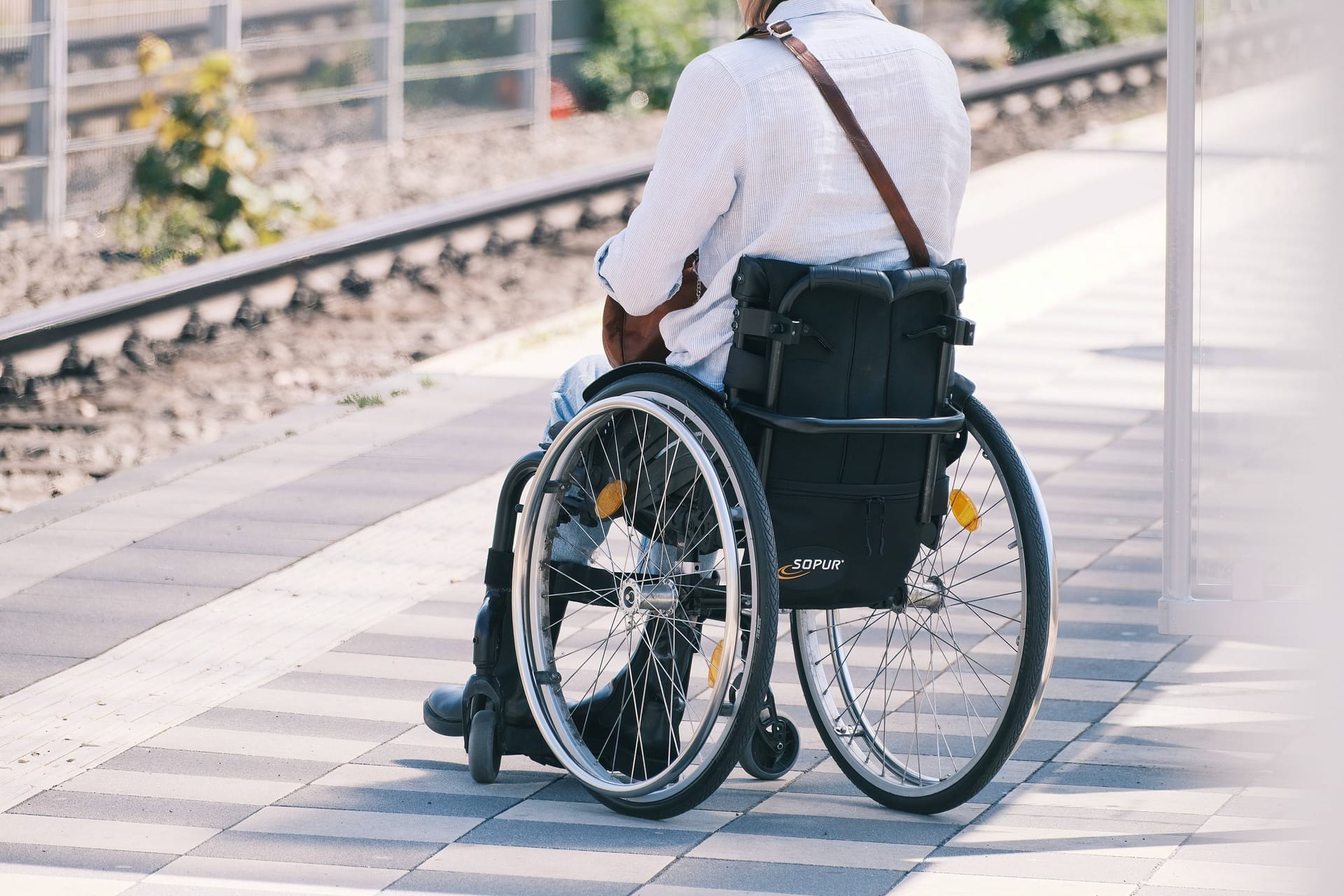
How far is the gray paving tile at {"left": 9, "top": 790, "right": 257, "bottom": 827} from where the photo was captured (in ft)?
13.0

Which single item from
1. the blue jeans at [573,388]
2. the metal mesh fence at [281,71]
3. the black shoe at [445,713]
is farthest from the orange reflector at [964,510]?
the metal mesh fence at [281,71]

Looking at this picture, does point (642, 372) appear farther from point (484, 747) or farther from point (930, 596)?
point (484, 747)

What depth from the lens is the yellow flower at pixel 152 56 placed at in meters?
13.2

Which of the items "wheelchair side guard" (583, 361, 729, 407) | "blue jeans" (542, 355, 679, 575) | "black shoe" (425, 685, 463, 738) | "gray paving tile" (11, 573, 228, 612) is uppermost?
"wheelchair side guard" (583, 361, 729, 407)

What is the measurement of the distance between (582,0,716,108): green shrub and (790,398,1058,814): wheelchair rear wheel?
15435mm

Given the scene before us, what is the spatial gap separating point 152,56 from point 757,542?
10591mm

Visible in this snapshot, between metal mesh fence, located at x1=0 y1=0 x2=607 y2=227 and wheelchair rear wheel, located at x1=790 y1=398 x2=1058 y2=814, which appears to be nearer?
wheelchair rear wheel, located at x1=790 y1=398 x2=1058 y2=814

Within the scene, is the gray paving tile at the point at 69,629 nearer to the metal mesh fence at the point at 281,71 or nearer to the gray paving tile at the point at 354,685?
the gray paving tile at the point at 354,685

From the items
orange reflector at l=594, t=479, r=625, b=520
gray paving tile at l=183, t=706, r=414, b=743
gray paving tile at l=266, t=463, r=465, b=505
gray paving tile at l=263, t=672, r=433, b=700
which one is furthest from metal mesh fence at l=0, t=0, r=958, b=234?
orange reflector at l=594, t=479, r=625, b=520

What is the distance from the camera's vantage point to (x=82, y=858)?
12.3 ft

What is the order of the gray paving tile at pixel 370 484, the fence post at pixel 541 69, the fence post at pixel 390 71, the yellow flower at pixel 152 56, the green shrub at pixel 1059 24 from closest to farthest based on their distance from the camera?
the gray paving tile at pixel 370 484, the yellow flower at pixel 152 56, the fence post at pixel 390 71, the fence post at pixel 541 69, the green shrub at pixel 1059 24

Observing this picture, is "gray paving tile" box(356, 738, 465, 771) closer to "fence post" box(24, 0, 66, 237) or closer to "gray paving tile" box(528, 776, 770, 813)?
"gray paving tile" box(528, 776, 770, 813)

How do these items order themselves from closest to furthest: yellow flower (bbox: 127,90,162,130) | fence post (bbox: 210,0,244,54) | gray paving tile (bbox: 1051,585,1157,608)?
1. gray paving tile (bbox: 1051,585,1157,608)
2. yellow flower (bbox: 127,90,162,130)
3. fence post (bbox: 210,0,244,54)

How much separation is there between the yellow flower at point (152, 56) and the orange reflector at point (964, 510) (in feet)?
33.5
